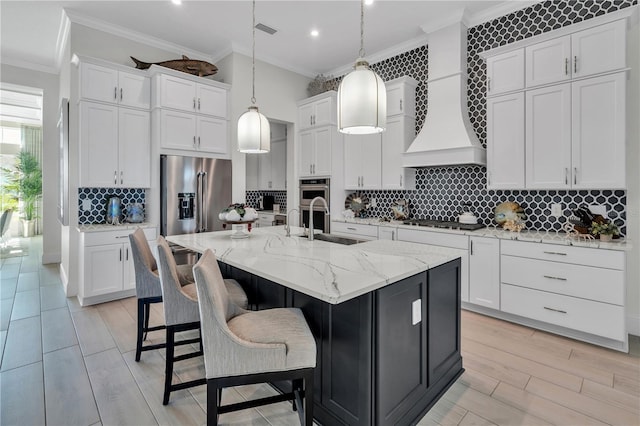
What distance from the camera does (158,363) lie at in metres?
2.45

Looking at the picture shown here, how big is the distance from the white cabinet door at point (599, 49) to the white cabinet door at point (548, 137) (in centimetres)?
20

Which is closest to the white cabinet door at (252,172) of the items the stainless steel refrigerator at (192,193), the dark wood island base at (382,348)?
the stainless steel refrigerator at (192,193)

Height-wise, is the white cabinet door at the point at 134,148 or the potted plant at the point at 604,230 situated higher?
the white cabinet door at the point at 134,148

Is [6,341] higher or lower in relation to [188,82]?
lower

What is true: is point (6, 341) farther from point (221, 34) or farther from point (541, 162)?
point (541, 162)

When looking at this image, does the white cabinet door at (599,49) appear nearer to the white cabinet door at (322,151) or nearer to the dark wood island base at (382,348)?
the dark wood island base at (382,348)

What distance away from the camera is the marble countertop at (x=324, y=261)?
1.45 meters

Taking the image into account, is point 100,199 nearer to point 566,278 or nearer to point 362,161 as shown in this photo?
point 362,161

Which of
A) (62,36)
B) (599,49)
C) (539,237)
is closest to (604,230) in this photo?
(539,237)

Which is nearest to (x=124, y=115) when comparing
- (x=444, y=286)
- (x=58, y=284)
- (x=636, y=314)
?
(x=58, y=284)

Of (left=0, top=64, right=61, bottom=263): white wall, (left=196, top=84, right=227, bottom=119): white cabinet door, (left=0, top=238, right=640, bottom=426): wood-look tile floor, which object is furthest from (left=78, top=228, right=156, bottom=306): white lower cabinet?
(left=0, top=64, right=61, bottom=263): white wall

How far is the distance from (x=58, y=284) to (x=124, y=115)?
2.52m

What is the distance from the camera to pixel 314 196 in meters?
5.16

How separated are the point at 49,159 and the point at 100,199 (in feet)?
8.20
